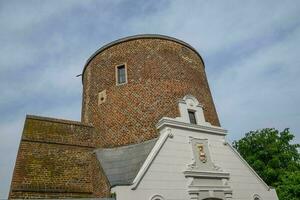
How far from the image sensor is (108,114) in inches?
Result: 543

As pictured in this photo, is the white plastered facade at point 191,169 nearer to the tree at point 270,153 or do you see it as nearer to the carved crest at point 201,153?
the carved crest at point 201,153

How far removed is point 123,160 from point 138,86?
4057 mm

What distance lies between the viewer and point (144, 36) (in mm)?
15523

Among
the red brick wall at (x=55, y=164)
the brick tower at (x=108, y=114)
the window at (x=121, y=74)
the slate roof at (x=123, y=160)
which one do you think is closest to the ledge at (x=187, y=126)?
the slate roof at (x=123, y=160)

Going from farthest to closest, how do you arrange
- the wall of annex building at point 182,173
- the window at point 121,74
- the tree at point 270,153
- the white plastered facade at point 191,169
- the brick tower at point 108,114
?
1. the tree at point 270,153
2. the window at point 121,74
3. the brick tower at point 108,114
4. the white plastered facade at point 191,169
5. the wall of annex building at point 182,173

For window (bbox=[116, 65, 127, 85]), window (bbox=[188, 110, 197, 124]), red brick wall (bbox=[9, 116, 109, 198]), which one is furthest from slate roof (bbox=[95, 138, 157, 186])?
window (bbox=[116, 65, 127, 85])

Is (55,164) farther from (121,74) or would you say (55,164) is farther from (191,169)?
(121,74)

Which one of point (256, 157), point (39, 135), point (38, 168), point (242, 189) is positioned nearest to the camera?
point (38, 168)

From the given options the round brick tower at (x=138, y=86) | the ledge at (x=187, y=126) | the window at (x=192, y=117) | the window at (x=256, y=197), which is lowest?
the window at (x=256, y=197)

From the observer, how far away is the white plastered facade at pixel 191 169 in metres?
10.0

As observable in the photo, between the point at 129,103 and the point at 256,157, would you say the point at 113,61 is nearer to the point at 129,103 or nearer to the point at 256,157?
the point at 129,103

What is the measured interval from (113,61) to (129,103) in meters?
2.85

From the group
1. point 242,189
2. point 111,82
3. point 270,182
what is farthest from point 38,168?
point 270,182

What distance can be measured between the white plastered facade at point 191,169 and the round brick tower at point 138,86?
102 cm
